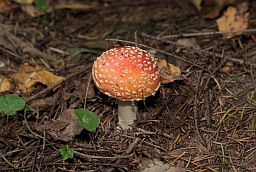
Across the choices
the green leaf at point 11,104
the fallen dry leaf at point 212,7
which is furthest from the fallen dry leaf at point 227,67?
the green leaf at point 11,104

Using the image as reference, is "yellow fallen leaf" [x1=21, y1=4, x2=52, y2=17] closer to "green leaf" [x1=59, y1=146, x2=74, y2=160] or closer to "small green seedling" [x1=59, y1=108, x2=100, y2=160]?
"small green seedling" [x1=59, y1=108, x2=100, y2=160]

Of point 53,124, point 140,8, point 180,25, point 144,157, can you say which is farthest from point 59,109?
point 140,8

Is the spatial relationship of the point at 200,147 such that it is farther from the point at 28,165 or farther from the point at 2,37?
the point at 2,37

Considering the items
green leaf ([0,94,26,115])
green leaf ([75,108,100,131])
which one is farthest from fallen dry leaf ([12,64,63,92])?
green leaf ([75,108,100,131])

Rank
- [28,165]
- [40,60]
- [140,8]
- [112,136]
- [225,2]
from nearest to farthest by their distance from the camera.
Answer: [28,165]
[112,136]
[40,60]
[225,2]
[140,8]

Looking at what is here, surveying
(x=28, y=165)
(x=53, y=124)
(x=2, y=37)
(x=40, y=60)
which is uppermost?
(x=2, y=37)
